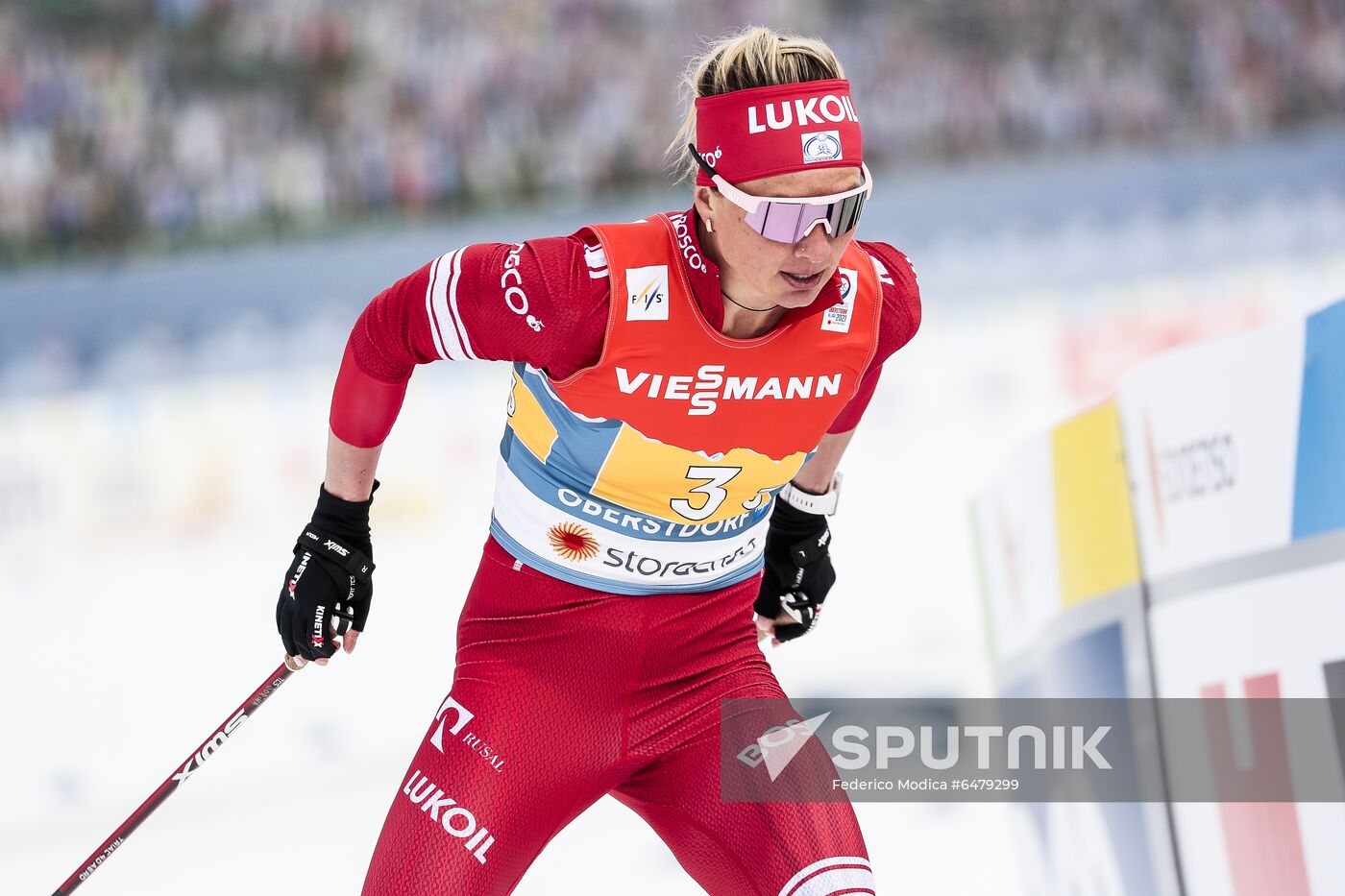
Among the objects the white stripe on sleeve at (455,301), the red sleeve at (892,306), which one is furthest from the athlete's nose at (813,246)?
the white stripe on sleeve at (455,301)

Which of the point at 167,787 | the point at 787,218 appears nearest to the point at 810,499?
the point at 787,218

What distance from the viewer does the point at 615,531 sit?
8.23 ft

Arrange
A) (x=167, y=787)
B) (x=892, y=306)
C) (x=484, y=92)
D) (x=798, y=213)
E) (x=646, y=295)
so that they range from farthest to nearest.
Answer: (x=484, y=92) → (x=167, y=787) → (x=892, y=306) → (x=646, y=295) → (x=798, y=213)

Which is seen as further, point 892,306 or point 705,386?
point 892,306

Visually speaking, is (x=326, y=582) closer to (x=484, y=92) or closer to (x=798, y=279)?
(x=798, y=279)

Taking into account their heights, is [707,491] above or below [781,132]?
below

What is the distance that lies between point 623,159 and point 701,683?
29.6 ft

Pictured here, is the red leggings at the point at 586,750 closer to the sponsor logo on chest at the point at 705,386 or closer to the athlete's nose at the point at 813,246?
the sponsor logo on chest at the point at 705,386

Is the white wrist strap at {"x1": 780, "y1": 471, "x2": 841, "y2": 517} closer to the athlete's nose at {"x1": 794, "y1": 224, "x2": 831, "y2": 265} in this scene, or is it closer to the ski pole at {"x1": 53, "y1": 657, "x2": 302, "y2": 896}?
the athlete's nose at {"x1": 794, "y1": 224, "x2": 831, "y2": 265}

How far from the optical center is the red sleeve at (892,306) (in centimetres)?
260

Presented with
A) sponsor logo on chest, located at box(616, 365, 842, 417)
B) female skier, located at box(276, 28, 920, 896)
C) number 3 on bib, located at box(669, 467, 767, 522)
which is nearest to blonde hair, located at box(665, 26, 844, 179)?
female skier, located at box(276, 28, 920, 896)

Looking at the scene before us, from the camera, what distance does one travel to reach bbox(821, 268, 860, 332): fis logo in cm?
244

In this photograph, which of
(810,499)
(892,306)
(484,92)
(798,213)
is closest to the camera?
(798,213)

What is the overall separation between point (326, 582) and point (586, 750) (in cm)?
57
